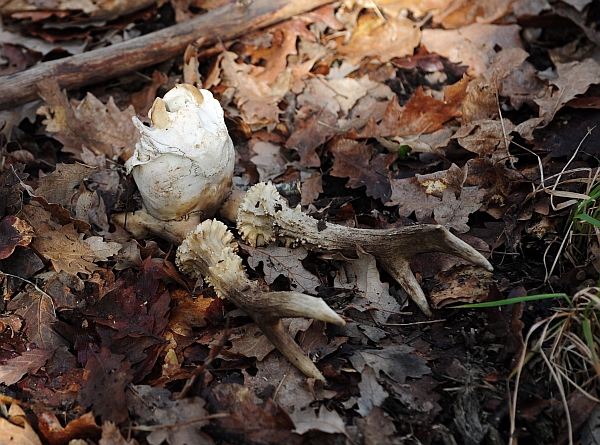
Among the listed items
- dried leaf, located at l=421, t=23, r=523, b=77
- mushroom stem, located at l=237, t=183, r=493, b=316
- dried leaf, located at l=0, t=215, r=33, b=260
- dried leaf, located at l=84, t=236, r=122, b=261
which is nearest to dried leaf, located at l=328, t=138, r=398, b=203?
mushroom stem, located at l=237, t=183, r=493, b=316

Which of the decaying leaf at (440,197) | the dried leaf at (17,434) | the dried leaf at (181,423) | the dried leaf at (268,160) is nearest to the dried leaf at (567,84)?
the decaying leaf at (440,197)

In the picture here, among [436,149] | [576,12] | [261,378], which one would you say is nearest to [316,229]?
[261,378]

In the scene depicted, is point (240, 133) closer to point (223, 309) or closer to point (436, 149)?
point (436, 149)

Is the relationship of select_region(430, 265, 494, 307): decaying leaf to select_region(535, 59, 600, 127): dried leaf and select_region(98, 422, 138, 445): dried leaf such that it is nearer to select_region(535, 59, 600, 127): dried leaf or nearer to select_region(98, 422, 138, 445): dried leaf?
select_region(535, 59, 600, 127): dried leaf

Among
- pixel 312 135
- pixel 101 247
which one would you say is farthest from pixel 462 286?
pixel 101 247

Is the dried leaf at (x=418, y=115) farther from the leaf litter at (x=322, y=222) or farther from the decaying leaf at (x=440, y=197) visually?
the decaying leaf at (x=440, y=197)

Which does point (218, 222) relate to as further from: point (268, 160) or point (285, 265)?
point (268, 160)
